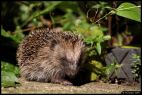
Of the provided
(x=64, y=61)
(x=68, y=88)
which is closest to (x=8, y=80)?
(x=68, y=88)

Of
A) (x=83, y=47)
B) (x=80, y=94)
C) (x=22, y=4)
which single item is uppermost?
(x=22, y=4)

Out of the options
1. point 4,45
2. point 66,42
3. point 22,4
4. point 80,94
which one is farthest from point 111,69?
point 22,4

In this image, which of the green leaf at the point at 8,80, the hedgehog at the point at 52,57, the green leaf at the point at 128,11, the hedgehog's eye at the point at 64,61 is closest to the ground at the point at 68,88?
the green leaf at the point at 8,80

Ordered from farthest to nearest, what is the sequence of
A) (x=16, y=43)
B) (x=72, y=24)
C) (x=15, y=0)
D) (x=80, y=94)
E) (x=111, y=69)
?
(x=15, y=0) < (x=72, y=24) < (x=16, y=43) < (x=111, y=69) < (x=80, y=94)

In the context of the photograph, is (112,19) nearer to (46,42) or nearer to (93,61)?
(93,61)

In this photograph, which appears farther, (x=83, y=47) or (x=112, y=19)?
(x=112, y=19)

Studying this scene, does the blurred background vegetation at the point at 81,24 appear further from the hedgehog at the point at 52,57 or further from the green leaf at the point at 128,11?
the hedgehog at the point at 52,57
